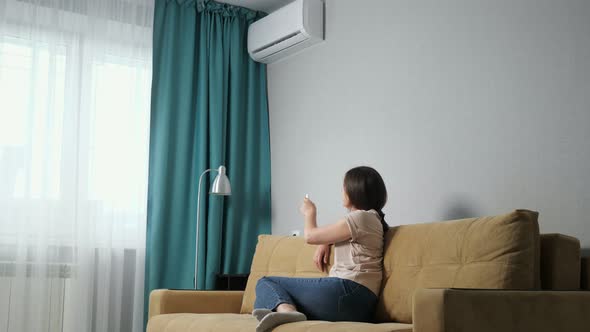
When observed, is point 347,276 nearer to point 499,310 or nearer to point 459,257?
point 459,257

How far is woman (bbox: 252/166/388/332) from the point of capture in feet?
9.37

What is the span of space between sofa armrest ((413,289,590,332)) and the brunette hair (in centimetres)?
105

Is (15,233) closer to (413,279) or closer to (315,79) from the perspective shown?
(315,79)

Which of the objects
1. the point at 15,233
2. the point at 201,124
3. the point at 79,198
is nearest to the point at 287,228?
the point at 201,124

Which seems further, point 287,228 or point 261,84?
point 261,84

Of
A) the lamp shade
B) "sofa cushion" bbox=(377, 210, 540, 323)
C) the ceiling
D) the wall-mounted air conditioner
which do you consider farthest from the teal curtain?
"sofa cushion" bbox=(377, 210, 540, 323)

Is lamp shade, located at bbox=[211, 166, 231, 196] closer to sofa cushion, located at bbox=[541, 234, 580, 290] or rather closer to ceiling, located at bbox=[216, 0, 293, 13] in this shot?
ceiling, located at bbox=[216, 0, 293, 13]

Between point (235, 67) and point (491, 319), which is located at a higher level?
point (235, 67)

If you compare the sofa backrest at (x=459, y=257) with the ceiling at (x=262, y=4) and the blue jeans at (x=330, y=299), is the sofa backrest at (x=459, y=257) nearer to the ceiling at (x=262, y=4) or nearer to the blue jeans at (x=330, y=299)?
the blue jeans at (x=330, y=299)

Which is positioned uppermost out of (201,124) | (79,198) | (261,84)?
(261,84)

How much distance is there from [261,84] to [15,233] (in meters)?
1.89

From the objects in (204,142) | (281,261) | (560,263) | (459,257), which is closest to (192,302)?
(281,261)

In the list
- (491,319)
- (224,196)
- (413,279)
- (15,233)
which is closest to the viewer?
(491,319)

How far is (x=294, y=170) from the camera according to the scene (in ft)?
15.2
